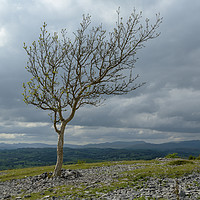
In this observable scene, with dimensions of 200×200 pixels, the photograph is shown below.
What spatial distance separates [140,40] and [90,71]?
9267 mm

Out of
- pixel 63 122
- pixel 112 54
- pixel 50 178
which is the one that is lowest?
pixel 50 178

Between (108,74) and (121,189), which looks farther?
(108,74)

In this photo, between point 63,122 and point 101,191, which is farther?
point 63,122

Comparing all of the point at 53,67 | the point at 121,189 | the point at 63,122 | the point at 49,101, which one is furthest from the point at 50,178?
the point at 53,67

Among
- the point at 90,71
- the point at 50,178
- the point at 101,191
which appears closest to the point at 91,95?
the point at 90,71

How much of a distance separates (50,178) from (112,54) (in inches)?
804

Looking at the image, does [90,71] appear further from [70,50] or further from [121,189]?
[121,189]

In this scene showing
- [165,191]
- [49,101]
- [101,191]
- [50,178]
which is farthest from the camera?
[49,101]

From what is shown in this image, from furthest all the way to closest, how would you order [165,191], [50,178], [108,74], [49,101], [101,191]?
[108,74], [49,101], [50,178], [101,191], [165,191]

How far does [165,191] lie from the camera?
1595 cm

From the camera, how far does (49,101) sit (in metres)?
29.5

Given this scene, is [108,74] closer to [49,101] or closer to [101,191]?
[49,101]

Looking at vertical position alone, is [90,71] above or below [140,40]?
below

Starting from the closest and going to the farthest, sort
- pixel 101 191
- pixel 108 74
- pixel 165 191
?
pixel 165 191 < pixel 101 191 < pixel 108 74
